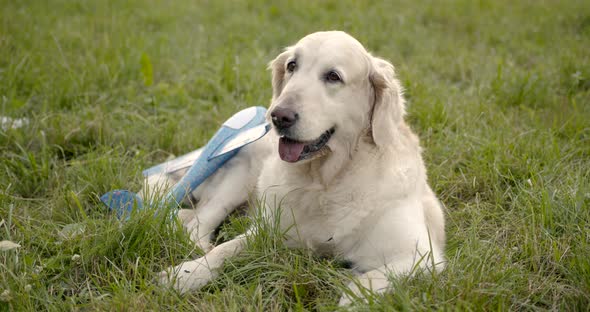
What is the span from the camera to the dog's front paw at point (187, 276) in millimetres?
2316

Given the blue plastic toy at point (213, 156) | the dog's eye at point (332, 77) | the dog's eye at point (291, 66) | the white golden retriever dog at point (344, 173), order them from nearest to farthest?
the white golden retriever dog at point (344, 173) → the dog's eye at point (332, 77) → the dog's eye at point (291, 66) → the blue plastic toy at point (213, 156)

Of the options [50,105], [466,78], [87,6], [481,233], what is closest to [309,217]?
[481,233]

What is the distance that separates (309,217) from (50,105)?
2790 mm

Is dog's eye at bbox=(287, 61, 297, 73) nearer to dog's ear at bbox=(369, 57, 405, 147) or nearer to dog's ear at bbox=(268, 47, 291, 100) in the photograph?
dog's ear at bbox=(268, 47, 291, 100)

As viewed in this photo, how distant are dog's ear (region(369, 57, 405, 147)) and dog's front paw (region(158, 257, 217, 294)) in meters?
1.03

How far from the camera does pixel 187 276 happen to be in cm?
237

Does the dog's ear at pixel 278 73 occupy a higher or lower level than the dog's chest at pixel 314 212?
higher

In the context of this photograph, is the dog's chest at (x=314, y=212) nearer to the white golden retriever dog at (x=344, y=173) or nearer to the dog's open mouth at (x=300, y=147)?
the white golden retriever dog at (x=344, y=173)

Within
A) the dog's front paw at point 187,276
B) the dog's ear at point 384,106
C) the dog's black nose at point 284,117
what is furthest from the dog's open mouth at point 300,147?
the dog's front paw at point 187,276

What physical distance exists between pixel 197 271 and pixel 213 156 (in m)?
0.95

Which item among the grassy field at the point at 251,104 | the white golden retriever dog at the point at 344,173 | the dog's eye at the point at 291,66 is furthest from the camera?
the dog's eye at the point at 291,66

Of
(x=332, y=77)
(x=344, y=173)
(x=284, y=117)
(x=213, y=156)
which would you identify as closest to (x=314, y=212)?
(x=344, y=173)

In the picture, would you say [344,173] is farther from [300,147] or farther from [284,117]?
[284,117]

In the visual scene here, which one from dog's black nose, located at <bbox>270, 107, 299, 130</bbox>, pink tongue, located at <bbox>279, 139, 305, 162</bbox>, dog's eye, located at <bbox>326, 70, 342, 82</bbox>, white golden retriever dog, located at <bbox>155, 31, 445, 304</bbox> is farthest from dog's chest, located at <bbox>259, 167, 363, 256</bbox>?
dog's eye, located at <bbox>326, 70, 342, 82</bbox>
